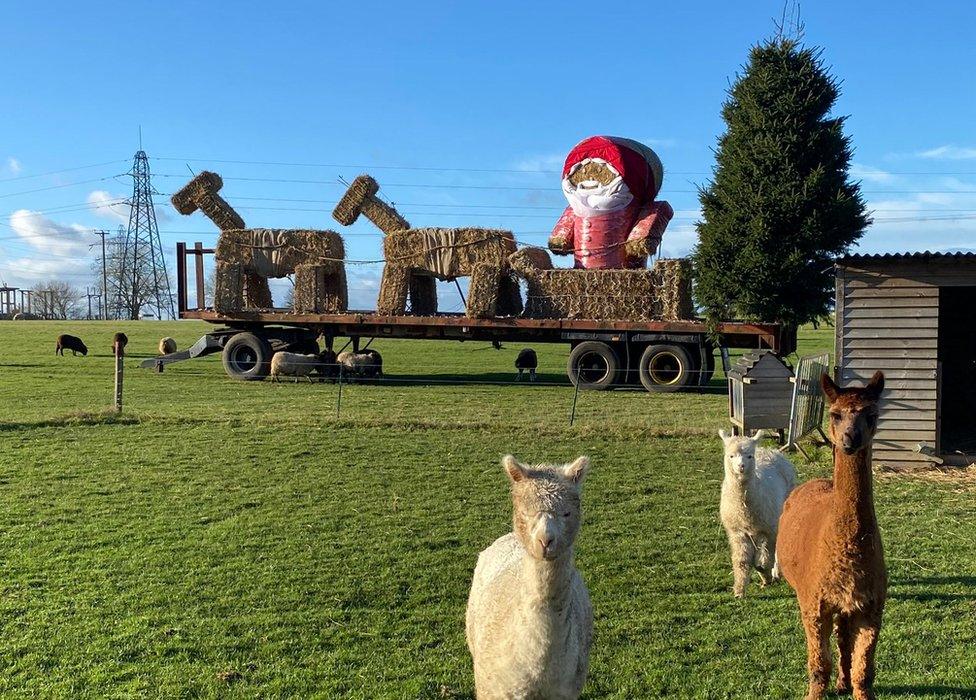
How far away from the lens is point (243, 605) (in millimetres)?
5828

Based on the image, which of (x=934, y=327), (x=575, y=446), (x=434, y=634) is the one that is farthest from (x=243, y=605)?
(x=934, y=327)

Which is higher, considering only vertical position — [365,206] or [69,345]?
[365,206]

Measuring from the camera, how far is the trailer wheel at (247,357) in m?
21.3

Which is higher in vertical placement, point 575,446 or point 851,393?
point 851,393

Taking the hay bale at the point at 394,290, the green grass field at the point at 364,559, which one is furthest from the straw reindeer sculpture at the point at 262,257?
the green grass field at the point at 364,559

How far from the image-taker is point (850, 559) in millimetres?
4078

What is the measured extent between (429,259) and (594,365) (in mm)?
5095

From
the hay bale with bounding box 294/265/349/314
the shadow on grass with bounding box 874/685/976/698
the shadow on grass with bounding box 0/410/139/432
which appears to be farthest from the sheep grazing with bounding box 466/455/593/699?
the hay bale with bounding box 294/265/349/314

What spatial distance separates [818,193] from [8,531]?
1662cm

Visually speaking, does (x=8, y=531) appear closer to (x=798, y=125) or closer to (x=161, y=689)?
(x=161, y=689)

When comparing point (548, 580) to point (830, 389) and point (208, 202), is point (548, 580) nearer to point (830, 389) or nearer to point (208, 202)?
point (830, 389)

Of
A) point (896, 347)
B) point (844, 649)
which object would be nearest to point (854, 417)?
point (844, 649)

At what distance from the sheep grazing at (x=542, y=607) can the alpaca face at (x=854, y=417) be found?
1.34 m

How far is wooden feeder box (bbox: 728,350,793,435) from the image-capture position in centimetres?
1217
